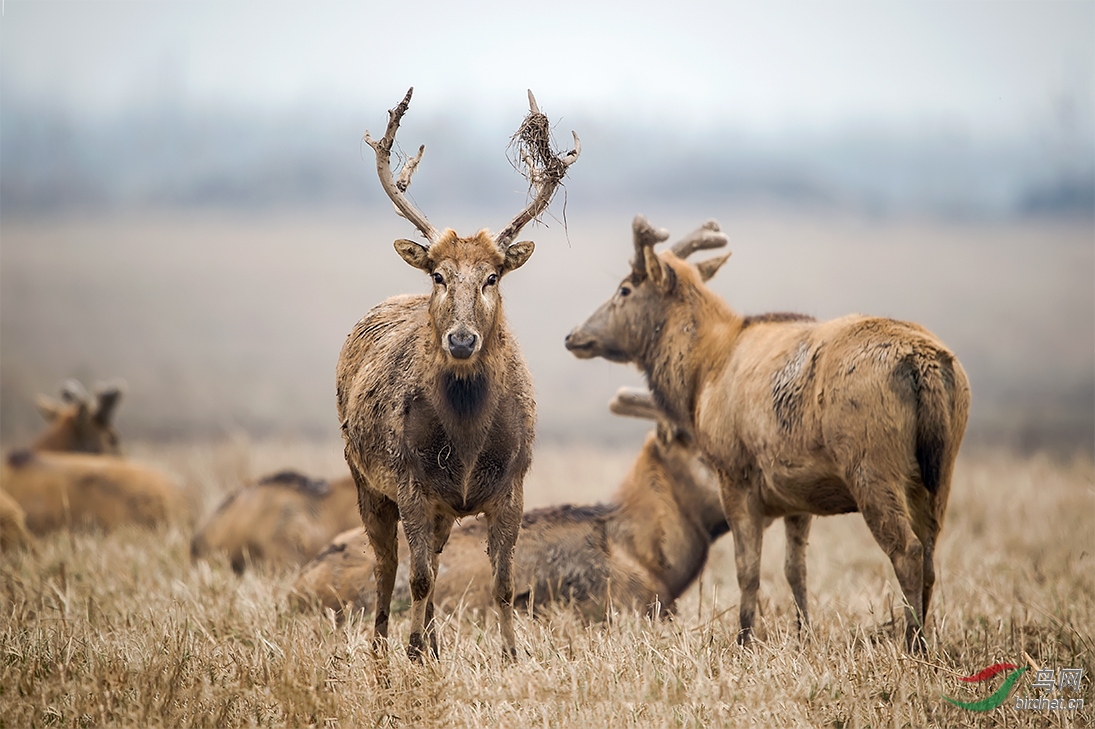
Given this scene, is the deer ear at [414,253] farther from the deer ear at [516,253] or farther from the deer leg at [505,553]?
the deer leg at [505,553]

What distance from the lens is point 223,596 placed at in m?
8.31

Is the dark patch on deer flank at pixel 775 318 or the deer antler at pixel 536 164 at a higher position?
the deer antler at pixel 536 164

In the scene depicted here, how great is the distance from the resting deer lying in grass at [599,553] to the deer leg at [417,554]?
1.40 meters

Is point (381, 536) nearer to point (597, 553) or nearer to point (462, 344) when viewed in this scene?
point (462, 344)

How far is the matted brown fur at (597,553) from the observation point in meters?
8.01

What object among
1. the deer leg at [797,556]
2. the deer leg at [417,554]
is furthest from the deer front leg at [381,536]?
the deer leg at [797,556]

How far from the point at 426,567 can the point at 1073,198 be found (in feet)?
120

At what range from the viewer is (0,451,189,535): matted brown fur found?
40.4ft

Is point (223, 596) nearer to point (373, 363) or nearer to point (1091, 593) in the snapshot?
point (373, 363)

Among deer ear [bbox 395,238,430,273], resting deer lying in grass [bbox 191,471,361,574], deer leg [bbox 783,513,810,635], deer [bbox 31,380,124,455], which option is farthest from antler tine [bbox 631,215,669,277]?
deer [bbox 31,380,124,455]

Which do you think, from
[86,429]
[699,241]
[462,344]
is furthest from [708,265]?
[86,429]

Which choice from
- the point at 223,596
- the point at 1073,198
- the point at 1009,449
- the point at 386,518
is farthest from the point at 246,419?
the point at 1073,198

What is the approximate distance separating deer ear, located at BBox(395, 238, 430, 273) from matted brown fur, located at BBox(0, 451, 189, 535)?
7.38m

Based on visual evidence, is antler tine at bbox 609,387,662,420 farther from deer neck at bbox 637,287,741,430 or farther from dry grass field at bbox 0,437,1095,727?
dry grass field at bbox 0,437,1095,727
